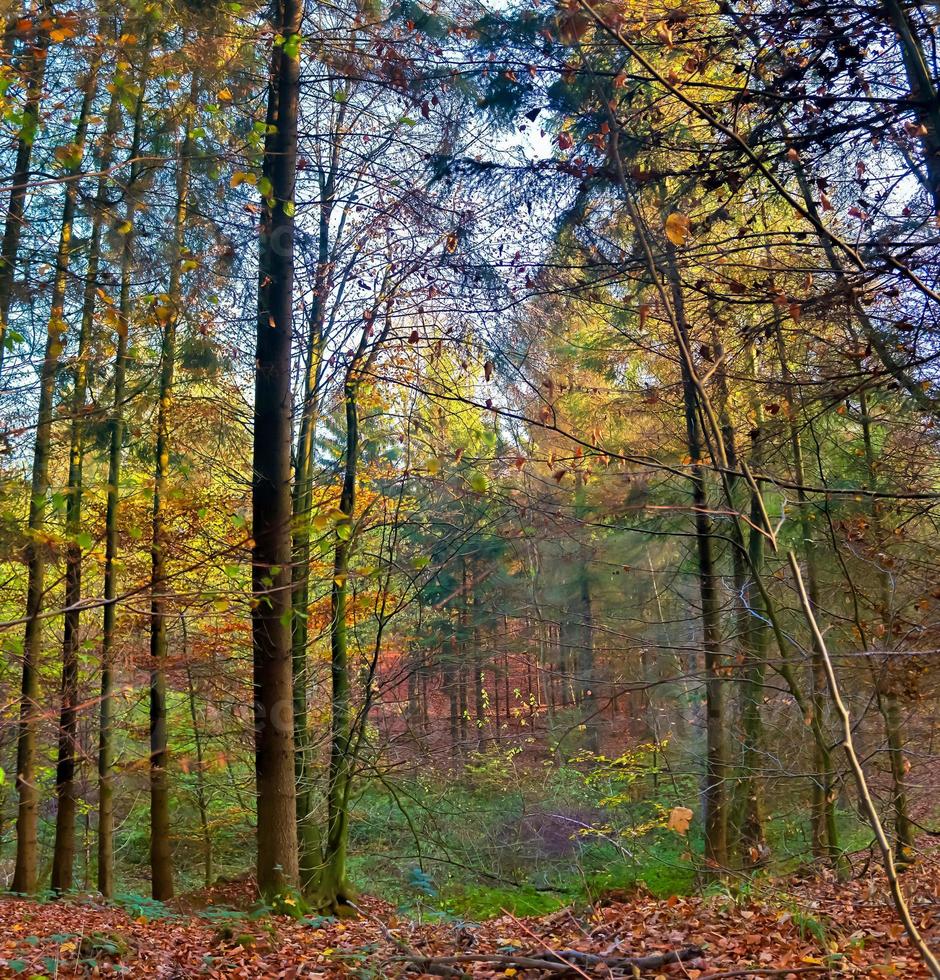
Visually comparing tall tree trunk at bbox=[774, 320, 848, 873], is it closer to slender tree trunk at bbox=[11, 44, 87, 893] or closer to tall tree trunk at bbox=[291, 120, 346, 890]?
tall tree trunk at bbox=[291, 120, 346, 890]

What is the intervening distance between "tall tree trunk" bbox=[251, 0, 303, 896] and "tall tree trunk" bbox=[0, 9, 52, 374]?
1.51m

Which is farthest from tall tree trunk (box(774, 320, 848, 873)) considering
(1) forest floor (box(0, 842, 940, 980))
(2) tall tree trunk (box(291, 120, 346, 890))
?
(2) tall tree trunk (box(291, 120, 346, 890))

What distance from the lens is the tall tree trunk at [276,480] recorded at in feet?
19.1

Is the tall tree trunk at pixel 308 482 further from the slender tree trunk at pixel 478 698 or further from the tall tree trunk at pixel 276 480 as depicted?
→ the slender tree trunk at pixel 478 698

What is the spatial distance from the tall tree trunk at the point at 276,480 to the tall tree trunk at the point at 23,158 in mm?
1506

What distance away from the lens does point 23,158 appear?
7.91 meters

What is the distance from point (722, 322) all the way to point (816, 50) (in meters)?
1.58

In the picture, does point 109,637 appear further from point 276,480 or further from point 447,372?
point 447,372

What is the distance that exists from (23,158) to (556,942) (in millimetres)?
8605

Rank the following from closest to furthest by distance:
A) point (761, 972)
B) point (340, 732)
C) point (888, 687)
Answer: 1. point (761, 972)
2. point (888, 687)
3. point (340, 732)

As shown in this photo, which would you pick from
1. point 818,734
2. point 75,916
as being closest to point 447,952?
point 818,734

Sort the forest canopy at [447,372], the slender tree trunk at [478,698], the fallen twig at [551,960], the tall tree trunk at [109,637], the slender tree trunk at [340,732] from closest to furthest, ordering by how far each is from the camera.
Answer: the fallen twig at [551,960] → the forest canopy at [447,372] → the slender tree trunk at [340,732] → the tall tree trunk at [109,637] → the slender tree trunk at [478,698]

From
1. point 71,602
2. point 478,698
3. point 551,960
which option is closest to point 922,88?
point 551,960

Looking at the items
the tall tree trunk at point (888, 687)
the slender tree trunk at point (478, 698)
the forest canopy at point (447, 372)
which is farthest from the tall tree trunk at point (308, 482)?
the tall tree trunk at point (888, 687)
